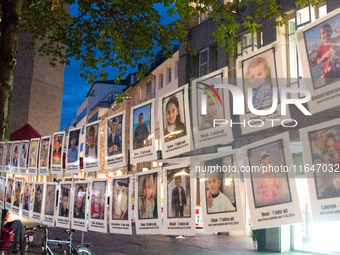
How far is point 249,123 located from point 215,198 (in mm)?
724

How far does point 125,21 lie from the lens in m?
10.1

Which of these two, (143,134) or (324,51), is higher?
(324,51)

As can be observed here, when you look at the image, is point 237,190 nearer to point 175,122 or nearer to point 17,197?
point 175,122

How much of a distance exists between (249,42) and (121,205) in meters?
14.4

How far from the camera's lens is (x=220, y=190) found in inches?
119

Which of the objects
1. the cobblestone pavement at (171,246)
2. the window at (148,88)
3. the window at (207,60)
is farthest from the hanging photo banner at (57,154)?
the window at (148,88)

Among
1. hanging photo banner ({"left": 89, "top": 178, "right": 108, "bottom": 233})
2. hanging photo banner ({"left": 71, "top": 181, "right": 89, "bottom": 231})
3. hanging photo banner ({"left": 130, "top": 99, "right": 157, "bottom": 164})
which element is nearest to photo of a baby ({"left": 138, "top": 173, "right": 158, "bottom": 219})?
hanging photo banner ({"left": 130, "top": 99, "right": 157, "bottom": 164})

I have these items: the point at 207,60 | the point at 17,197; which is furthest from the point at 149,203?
the point at 207,60

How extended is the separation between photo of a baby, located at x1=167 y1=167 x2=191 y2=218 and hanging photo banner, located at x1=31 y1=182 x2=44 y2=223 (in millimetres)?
3023

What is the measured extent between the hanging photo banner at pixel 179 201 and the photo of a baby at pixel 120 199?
2.43 feet

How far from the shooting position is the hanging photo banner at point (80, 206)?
4.74 meters

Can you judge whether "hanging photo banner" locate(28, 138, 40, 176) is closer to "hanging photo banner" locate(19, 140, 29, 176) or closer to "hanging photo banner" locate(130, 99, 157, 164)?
"hanging photo banner" locate(19, 140, 29, 176)

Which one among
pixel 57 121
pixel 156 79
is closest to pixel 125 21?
pixel 57 121

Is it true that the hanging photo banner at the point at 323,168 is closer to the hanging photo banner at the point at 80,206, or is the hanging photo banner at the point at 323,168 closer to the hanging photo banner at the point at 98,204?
the hanging photo banner at the point at 98,204
